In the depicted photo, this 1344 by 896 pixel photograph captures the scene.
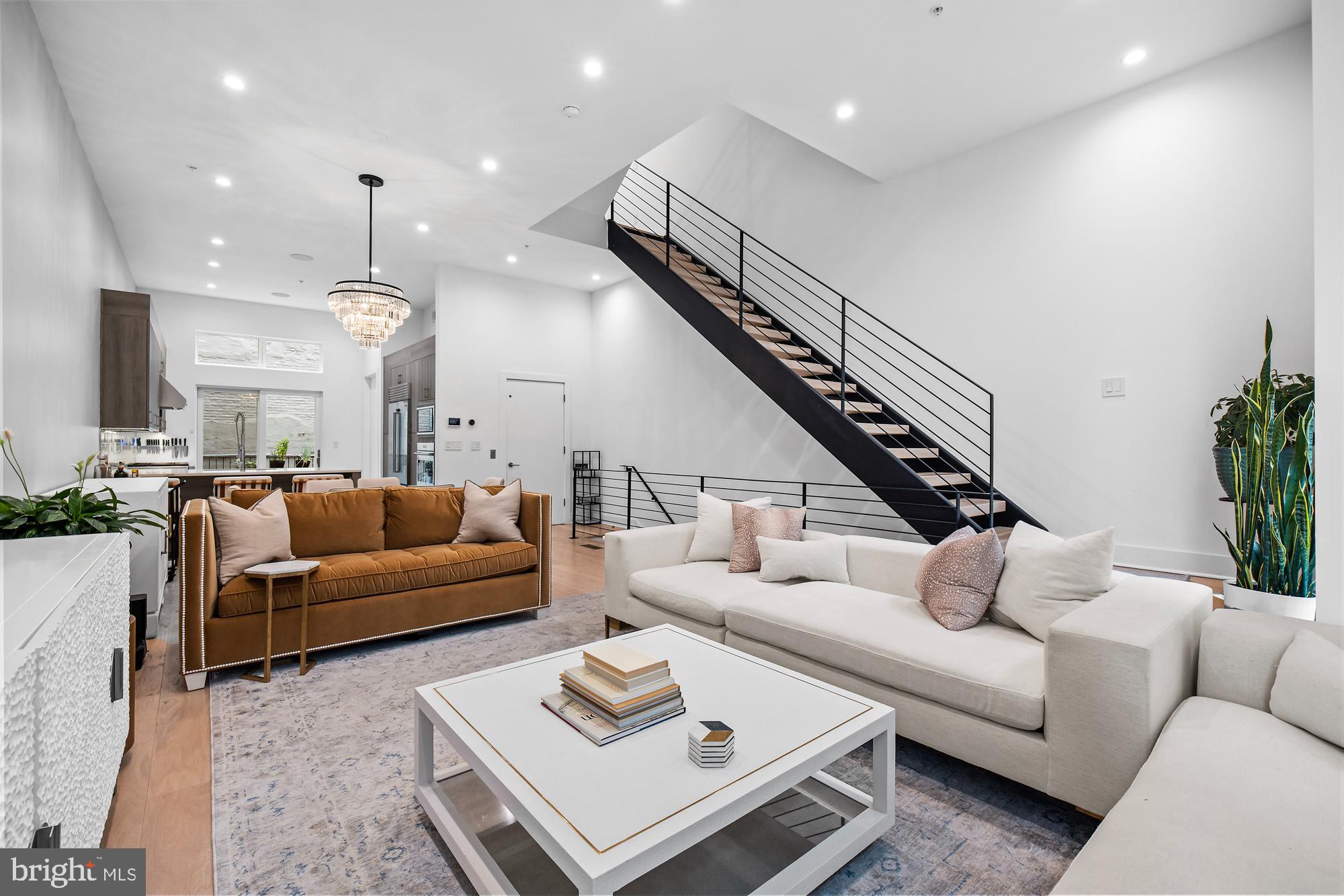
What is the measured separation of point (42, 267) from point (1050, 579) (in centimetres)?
501

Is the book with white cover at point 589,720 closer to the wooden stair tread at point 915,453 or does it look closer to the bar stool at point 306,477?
the wooden stair tread at point 915,453

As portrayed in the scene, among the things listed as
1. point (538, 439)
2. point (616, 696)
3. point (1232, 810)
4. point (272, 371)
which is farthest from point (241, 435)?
point (1232, 810)

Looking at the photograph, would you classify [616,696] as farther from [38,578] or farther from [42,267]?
[42,267]

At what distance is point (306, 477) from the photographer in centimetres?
680

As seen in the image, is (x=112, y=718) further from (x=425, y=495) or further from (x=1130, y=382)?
(x=1130, y=382)

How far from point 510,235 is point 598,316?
220 centimetres

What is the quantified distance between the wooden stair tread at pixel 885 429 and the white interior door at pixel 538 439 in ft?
14.2

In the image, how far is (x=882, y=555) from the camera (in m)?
2.99

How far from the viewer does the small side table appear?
2.89 metres

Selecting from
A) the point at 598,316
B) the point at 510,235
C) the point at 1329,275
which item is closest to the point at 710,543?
the point at 1329,275

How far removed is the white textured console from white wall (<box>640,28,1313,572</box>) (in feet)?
15.6

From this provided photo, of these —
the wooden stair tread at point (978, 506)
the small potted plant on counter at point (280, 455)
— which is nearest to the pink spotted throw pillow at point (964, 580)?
the wooden stair tread at point (978, 506)

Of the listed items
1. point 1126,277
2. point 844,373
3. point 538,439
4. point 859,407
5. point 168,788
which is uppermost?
point 1126,277

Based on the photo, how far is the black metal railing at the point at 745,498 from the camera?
4137mm
